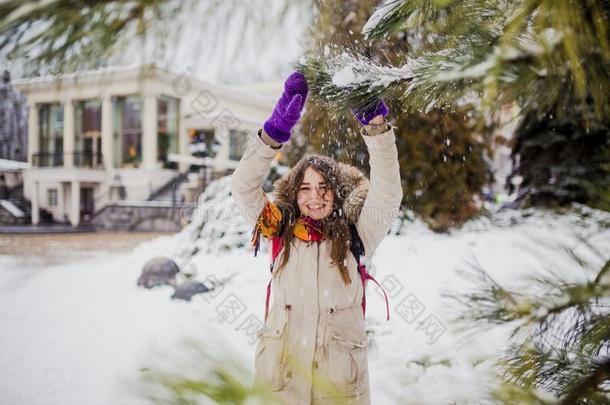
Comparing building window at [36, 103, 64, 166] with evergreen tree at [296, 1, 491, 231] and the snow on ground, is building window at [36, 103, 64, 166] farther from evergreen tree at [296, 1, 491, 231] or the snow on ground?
evergreen tree at [296, 1, 491, 231]

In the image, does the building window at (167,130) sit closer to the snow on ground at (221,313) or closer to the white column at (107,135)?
the white column at (107,135)

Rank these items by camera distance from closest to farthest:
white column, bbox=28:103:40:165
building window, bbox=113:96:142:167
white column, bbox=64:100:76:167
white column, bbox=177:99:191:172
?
white column, bbox=28:103:40:165, white column, bbox=64:100:76:167, white column, bbox=177:99:191:172, building window, bbox=113:96:142:167

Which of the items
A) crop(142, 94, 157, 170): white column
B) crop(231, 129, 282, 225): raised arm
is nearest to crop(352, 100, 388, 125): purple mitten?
crop(231, 129, 282, 225): raised arm

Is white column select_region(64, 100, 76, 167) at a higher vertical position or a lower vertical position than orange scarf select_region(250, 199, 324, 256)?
higher

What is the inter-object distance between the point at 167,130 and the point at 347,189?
16920mm

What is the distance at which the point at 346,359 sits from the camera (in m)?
1.47

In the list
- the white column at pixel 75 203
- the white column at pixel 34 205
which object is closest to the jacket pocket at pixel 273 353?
the white column at pixel 34 205

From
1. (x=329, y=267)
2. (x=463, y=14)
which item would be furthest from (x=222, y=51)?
(x=329, y=267)

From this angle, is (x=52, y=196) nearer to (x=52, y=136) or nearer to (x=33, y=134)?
(x=33, y=134)

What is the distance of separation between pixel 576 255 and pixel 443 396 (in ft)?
1.57

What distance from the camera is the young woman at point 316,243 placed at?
144 cm

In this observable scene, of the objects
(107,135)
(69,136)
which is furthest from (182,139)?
(69,136)

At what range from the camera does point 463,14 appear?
0.79m

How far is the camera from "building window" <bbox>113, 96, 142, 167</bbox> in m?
17.3
